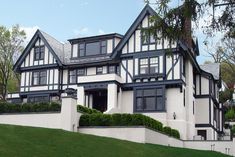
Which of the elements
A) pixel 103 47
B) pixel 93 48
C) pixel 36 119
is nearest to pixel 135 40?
pixel 103 47

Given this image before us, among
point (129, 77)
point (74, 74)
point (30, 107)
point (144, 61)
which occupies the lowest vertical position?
point (30, 107)

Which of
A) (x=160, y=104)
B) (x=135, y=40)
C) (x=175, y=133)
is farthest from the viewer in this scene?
(x=135, y=40)

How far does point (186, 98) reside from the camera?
41594 mm

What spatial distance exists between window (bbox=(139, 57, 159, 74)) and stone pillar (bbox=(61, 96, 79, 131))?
42.0 ft

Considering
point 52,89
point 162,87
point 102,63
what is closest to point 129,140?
point 162,87

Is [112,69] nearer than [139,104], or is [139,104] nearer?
[139,104]

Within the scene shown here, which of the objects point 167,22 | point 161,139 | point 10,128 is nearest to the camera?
point 167,22

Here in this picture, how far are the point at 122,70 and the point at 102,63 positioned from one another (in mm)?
3285

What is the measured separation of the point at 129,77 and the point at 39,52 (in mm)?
11456

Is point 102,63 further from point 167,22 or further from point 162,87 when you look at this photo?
point 167,22

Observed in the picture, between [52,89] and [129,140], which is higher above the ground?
[52,89]

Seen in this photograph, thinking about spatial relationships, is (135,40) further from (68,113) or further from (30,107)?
(68,113)

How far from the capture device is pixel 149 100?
40.3 metres

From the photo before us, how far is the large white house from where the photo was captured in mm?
40000
